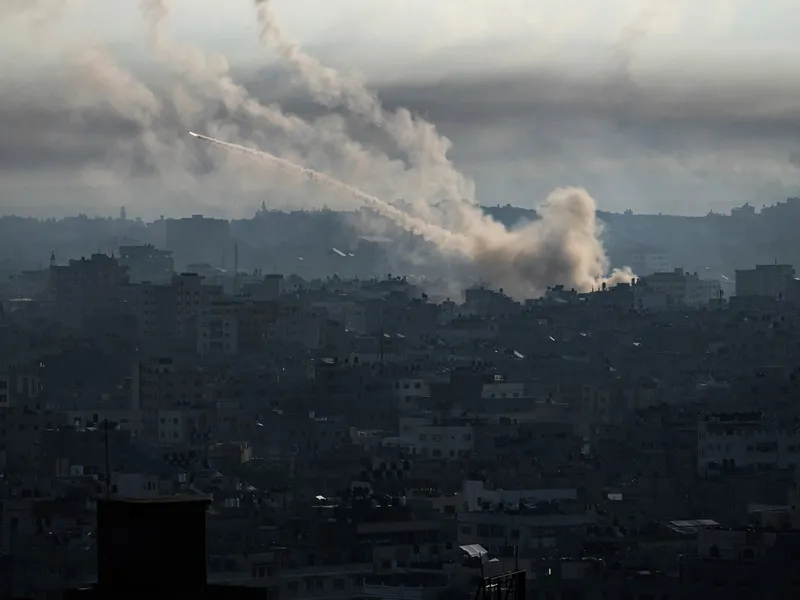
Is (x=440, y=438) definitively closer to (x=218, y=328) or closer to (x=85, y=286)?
(x=218, y=328)

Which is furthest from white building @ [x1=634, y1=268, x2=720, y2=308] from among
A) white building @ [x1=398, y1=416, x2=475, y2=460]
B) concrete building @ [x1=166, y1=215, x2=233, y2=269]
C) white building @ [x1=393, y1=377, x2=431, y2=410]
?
white building @ [x1=398, y1=416, x2=475, y2=460]

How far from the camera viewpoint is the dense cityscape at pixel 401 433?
45.3 meters

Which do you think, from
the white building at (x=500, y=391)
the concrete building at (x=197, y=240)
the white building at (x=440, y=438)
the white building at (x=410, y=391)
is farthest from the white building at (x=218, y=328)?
the concrete building at (x=197, y=240)

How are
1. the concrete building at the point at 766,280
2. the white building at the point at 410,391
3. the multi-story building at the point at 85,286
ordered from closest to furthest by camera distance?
the white building at the point at 410,391 < the multi-story building at the point at 85,286 < the concrete building at the point at 766,280

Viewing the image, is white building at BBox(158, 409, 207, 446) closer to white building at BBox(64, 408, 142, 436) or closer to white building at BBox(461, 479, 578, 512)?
white building at BBox(64, 408, 142, 436)

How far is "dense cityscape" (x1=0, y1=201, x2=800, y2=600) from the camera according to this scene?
45.3m

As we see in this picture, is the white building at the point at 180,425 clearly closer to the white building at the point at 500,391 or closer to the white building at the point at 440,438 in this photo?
the white building at the point at 440,438

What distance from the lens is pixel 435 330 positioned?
11206 centimetres

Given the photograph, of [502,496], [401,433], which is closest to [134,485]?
[502,496]

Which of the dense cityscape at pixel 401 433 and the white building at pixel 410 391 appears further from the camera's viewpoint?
the white building at pixel 410 391

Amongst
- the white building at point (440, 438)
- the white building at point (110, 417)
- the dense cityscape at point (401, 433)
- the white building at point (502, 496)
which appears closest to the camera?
the dense cityscape at point (401, 433)

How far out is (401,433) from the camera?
73188 mm

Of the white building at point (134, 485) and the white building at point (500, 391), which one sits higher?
the white building at point (500, 391)

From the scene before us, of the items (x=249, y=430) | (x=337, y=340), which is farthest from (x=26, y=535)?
(x=337, y=340)
